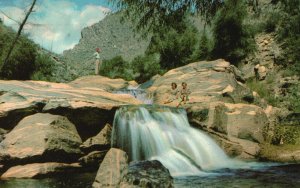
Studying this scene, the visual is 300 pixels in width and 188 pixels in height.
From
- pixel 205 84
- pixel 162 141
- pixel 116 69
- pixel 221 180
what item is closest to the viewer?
pixel 221 180

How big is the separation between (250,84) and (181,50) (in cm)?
1242

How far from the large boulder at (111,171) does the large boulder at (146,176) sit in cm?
81

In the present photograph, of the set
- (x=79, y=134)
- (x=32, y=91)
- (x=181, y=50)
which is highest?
(x=181, y=50)

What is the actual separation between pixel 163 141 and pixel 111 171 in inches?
187

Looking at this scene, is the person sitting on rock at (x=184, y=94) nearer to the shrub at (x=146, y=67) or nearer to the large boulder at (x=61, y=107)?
the large boulder at (x=61, y=107)

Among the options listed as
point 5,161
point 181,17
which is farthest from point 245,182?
point 5,161

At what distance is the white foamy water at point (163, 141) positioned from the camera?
13.9 meters

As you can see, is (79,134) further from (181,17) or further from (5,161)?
(181,17)

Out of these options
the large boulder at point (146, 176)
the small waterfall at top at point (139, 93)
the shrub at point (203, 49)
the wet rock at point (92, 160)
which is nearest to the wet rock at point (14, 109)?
the wet rock at point (92, 160)

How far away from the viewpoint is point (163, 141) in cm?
1445

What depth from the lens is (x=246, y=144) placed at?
16.3 meters

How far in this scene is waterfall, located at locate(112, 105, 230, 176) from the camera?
45.7 feet

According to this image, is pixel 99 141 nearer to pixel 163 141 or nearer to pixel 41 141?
pixel 163 141

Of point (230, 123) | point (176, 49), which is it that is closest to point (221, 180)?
point (230, 123)
